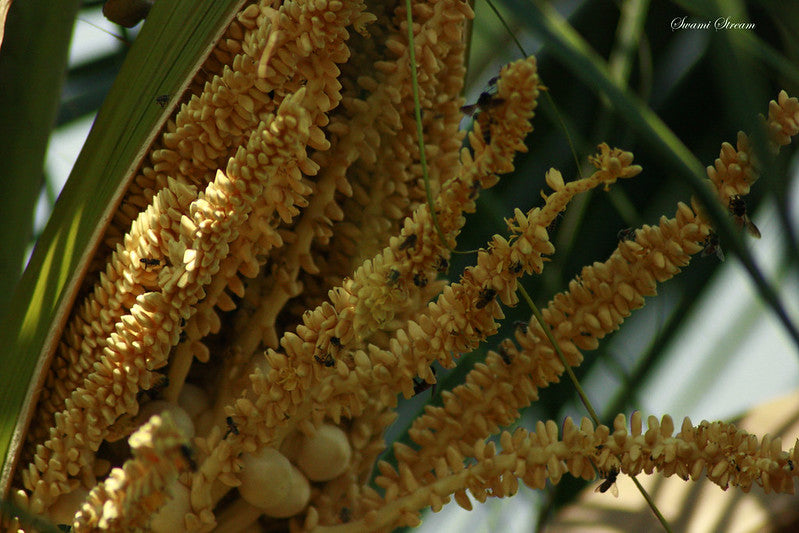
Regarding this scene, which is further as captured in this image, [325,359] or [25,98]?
[25,98]

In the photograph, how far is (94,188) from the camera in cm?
36

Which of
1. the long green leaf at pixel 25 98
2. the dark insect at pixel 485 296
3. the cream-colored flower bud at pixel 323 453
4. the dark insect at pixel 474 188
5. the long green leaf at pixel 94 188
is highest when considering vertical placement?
the long green leaf at pixel 25 98

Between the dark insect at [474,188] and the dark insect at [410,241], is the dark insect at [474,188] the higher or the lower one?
the lower one

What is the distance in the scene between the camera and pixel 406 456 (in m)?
0.36

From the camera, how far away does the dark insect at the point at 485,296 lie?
11.6 inches

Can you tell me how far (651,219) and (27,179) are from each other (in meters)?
0.38

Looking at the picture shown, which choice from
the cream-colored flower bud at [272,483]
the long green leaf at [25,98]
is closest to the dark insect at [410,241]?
the cream-colored flower bud at [272,483]

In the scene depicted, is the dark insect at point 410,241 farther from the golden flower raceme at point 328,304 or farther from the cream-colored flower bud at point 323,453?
the cream-colored flower bud at point 323,453

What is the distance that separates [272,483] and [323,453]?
28 mm

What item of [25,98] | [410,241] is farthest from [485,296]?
[25,98]

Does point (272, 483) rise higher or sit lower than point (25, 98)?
lower

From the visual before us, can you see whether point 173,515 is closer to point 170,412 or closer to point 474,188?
point 170,412

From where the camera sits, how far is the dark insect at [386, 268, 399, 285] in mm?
293

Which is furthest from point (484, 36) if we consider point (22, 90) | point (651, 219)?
point (22, 90)
